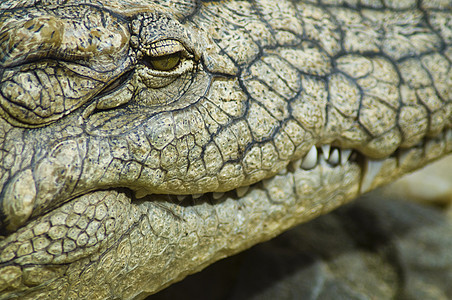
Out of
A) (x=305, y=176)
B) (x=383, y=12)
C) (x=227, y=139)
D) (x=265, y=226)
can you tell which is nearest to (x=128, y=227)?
(x=227, y=139)

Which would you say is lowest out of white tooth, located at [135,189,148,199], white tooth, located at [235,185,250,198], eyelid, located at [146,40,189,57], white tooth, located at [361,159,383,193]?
white tooth, located at [361,159,383,193]

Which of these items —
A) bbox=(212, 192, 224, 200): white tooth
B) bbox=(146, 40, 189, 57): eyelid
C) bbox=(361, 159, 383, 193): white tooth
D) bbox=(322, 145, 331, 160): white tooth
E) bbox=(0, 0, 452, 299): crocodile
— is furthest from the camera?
bbox=(361, 159, 383, 193): white tooth

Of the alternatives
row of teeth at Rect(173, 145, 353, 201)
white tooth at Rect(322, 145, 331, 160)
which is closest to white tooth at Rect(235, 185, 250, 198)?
row of teeth at Rect(173, 145, 353, 201)

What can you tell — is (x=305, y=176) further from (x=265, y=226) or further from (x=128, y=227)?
(x=128, y=227)

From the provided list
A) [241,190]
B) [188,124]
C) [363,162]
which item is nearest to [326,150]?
[363,162]

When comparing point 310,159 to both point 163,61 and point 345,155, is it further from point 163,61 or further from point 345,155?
point 163,61

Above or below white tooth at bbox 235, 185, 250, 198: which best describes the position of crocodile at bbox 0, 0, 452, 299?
above

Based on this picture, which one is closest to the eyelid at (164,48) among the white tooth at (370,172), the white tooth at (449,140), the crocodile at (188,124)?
the crocodile at (188,124)

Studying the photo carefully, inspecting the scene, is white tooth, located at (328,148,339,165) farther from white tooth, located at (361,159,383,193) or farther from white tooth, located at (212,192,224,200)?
white tooth, located at (212,192,224,200)
